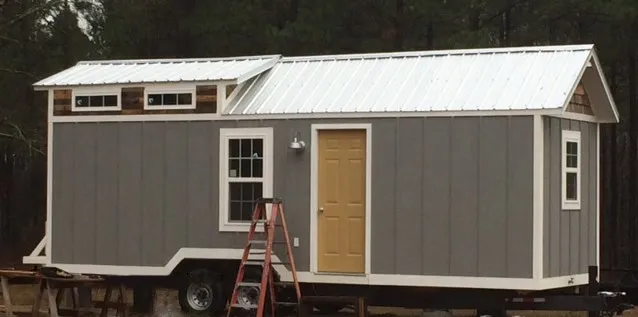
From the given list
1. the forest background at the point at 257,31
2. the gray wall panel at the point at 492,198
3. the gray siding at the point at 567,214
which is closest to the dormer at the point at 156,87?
the gray wall panel at the point at 492,198

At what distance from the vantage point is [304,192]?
14.8 metres

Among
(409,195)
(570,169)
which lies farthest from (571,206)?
(409,195)

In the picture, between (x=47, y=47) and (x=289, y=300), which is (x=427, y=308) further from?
(x=47, y=47)

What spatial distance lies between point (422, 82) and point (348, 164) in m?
1.46

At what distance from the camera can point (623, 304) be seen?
48.7ft

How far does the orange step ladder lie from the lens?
559 inches

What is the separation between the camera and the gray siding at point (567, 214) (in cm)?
1388

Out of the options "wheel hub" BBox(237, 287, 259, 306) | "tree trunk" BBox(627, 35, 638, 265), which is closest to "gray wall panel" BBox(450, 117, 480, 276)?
"wheel hub" BBox(237, 287, 259, 306)

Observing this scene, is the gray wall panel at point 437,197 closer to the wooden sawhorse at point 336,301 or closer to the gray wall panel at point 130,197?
the wooden sawhorse at point 336,301

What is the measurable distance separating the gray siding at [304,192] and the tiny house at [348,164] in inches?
0.7

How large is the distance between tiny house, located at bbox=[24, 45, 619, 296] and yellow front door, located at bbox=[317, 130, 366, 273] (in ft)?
0.06

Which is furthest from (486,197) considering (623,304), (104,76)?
(104,76)

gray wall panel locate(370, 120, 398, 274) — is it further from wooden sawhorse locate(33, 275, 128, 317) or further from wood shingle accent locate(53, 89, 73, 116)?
wood shingle accent locate(53, 89, 73, 116)

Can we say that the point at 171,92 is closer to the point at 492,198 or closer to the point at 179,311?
the point at 179,311
